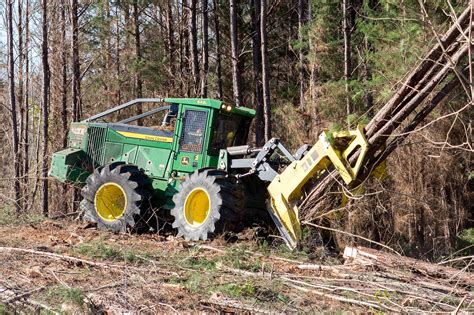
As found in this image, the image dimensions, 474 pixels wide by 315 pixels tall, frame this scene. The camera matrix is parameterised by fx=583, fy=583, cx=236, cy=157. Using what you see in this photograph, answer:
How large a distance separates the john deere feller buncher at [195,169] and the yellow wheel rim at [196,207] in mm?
16

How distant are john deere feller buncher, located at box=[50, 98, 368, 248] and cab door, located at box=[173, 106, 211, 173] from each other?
2 cm

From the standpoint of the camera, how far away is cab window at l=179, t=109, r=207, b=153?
10.1 m

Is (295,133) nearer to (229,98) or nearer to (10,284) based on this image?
(229,98)

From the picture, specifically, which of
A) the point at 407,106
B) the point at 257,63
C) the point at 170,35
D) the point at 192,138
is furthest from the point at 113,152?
the point at 170,35

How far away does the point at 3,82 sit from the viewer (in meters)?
27.0

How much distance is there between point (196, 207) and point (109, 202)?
189cm

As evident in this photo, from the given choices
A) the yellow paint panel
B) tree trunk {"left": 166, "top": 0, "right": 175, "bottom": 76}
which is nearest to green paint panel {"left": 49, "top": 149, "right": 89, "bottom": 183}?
the yellow paint panel

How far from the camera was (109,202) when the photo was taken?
1045cm

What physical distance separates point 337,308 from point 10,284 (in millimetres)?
3539

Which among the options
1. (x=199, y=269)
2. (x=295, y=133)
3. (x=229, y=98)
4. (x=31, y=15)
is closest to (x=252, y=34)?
(x=229, y=98)

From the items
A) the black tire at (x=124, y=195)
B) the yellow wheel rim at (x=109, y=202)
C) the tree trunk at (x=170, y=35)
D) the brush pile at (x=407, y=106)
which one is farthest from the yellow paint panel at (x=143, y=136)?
the tree trunk at (x=170, y=35)

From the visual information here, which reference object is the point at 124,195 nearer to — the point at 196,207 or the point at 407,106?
the point at 196,207

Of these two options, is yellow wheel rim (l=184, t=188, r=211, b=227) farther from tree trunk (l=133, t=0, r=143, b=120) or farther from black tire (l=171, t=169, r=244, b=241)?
tree trunk (l=133, t=0, r=143, b=120)

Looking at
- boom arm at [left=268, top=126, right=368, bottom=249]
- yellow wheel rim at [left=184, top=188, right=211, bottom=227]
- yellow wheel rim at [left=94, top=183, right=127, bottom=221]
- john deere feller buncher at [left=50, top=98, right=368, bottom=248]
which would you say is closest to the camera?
boom arm at [left=268, top=126, right=368, bottom=249]
